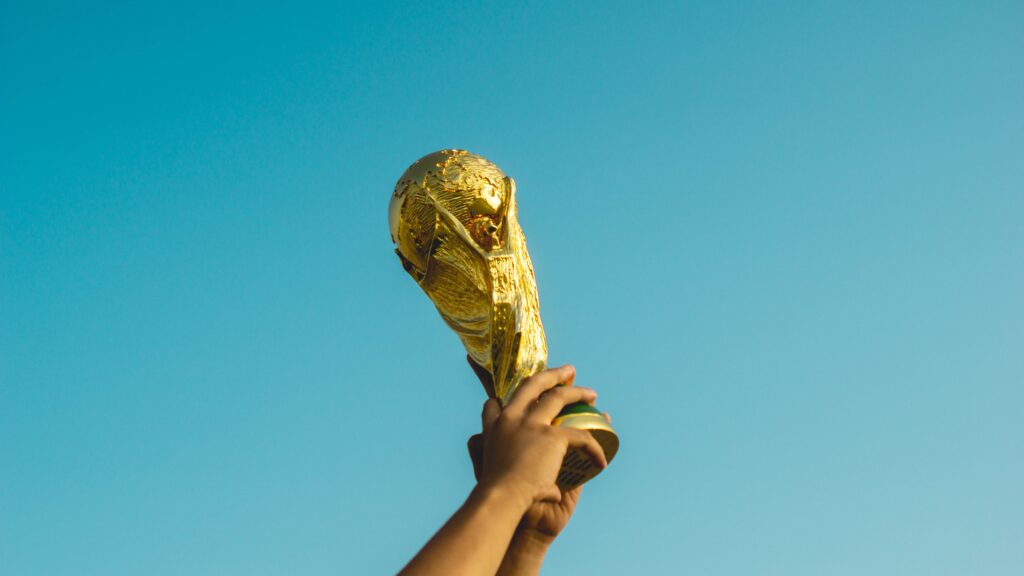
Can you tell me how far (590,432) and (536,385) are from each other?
0.82 feet

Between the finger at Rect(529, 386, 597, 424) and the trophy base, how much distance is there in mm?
33

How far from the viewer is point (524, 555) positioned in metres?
4.23

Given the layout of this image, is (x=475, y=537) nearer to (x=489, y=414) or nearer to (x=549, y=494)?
(x=549, y=494)

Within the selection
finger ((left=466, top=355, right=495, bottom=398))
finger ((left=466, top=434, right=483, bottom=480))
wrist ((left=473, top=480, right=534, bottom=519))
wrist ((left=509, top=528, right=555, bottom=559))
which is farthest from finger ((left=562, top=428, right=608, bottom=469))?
finger ((left=466, top=355, right=495, bottom=398))

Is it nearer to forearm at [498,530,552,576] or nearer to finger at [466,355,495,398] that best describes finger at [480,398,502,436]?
forearm at [498,530,552,576]

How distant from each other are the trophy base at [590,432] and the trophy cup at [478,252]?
613mm

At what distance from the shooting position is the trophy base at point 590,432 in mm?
3656

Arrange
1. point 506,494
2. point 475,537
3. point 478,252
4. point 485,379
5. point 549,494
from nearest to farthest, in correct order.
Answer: point 475,537 < point 506,494 < point 549,494 < point 478,252 < point 485,379

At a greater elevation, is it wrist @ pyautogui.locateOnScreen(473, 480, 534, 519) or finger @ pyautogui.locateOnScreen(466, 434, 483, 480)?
finger @ pyautogui.locateOnScreen(466, 434, 483, 480)

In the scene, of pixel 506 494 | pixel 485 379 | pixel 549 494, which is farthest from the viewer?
pixel 485 379

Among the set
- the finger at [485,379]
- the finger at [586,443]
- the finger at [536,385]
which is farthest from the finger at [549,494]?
the finger at [485,379]

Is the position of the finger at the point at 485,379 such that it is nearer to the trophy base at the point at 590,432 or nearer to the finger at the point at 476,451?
the finger at the point at 476,451

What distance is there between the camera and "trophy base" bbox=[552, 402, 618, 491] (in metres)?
3.66

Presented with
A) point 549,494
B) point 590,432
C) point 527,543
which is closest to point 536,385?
point 590,432
